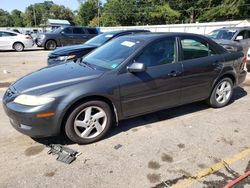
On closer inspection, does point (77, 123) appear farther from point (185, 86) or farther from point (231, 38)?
point (231, 38)

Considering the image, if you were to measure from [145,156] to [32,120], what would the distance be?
1.58 meters

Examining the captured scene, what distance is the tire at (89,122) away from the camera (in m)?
3.78

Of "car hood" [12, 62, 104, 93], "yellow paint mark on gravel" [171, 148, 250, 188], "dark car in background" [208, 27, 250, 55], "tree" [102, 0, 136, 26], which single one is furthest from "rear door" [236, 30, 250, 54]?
"tree" [102, 0, 136, 26]

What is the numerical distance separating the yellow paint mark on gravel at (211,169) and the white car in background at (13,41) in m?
16.6

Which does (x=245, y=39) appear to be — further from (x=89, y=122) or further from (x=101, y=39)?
(x=89, y=122)

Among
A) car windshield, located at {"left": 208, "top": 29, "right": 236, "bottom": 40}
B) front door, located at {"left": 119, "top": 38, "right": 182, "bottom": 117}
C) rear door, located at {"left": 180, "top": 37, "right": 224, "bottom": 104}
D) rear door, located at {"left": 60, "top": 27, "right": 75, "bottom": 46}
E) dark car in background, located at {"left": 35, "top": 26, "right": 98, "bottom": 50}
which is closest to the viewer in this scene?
front door, located at {"left": 119, "top": 38, "right": 182, "bottom": 117}

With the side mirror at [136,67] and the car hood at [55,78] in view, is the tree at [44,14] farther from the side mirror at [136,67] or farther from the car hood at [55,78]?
the side mirror at [136,67]

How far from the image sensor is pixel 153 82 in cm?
429

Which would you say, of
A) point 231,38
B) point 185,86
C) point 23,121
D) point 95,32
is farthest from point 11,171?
point 95,32

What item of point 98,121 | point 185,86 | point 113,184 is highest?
point 185,86

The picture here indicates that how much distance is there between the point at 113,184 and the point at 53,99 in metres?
1.35

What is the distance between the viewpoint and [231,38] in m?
11.9

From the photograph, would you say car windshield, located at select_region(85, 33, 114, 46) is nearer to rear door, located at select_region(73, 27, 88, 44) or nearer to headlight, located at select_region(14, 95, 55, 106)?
headlight, located at select_region(14, 95, 55, 106)

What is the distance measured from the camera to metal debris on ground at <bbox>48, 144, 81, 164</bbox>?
354cm
